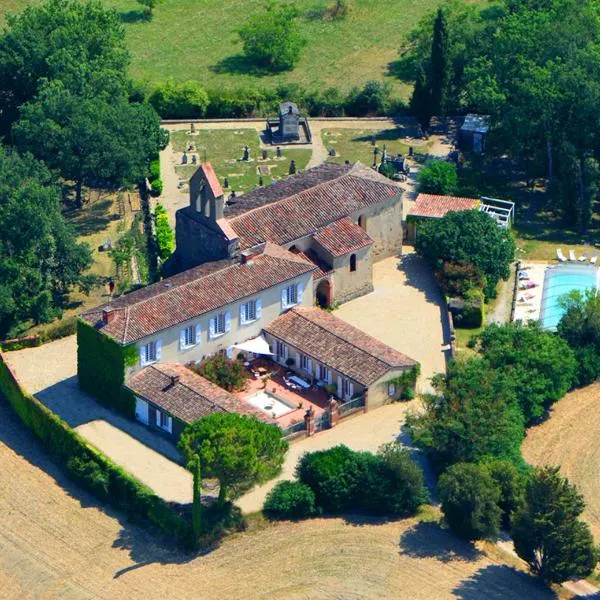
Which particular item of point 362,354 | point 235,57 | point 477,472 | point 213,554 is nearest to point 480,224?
point 362,354

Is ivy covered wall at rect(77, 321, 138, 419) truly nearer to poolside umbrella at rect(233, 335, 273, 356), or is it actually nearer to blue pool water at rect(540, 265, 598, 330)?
poolside umbrella at rect(233, 335, 273, 356)

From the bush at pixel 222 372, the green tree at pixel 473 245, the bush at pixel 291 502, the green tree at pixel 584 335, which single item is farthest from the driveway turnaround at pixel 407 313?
the bush at pixel 291 502

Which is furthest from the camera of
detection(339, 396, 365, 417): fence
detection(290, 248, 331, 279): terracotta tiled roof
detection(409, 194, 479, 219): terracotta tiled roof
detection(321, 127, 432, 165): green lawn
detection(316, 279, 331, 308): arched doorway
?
detection(321, 127, 432, 165): green lawn

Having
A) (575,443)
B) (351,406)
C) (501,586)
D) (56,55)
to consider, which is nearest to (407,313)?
(351,406)

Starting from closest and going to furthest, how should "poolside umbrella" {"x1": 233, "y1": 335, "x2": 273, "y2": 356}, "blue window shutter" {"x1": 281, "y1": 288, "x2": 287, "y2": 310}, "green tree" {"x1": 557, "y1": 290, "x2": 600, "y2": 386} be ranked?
"poolside umbrella" {"x1": 233, "y1": 335, "x2": 273, "y2": 356}, "green tree" {"x1": 557, "y1": 290, "x2": 600, "y2": 386}, "blue window shutter" {"x1": 281, "y1": 288, "x2": 287, "y2": 310}

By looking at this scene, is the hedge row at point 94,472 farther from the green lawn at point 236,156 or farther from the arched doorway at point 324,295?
the green lawn at point 236,156

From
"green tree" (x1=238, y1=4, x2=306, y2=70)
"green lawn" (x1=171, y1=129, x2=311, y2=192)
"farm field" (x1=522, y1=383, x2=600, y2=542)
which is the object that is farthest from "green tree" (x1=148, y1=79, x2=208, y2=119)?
"farm field" (x1=522, y1=383, x2=600, y2=542)
